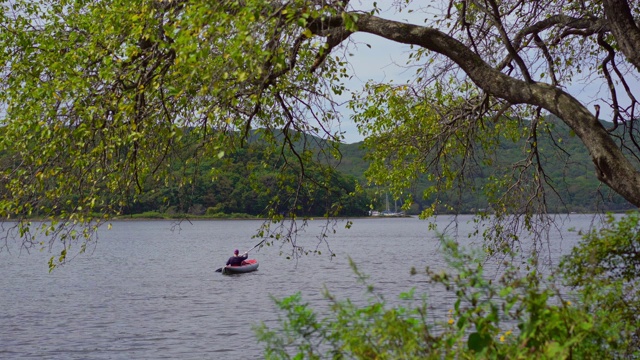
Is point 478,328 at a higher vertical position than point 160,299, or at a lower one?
higher

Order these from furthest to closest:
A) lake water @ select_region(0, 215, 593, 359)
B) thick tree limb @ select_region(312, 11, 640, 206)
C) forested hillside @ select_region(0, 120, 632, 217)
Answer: lake water @ select_region(0, 215, 593, 359), forested hillside @ select_region(0, 120, 632, 217), thick tree limb @ select_region(312, 11, 640, 206)

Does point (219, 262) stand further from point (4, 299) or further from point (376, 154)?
point (376, 154)

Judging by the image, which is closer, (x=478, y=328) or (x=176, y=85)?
(x=478, y=328)

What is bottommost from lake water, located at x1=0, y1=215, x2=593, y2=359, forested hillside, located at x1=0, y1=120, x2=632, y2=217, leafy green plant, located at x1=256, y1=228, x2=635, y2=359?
lake water, located at x1=0, y1=215, x2=593, y2=359

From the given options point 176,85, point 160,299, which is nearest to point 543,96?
point 176,85

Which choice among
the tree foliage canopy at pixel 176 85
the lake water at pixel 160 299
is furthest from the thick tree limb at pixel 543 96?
the lake water at pixel 160 299

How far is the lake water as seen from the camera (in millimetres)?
24891

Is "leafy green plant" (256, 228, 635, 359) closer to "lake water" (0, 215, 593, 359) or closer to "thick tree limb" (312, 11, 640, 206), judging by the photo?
"thick tree limb" (312, 11, 640, 206)

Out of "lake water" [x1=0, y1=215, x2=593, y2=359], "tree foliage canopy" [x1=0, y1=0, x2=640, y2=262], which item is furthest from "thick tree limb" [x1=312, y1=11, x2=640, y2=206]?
"lake water" [x1=0, y1=215, x2=593, y2=359]

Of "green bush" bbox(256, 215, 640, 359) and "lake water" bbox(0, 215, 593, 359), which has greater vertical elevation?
"green bush" bbox(256, 215, 640, 359)

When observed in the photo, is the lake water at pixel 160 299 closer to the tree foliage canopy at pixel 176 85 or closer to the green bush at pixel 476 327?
the tree foliage canopy at pixel 176 85

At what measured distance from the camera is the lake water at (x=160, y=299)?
24891 millimetres

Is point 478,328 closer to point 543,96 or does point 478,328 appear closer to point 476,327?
point 476,327

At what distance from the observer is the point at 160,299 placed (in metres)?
38.6
